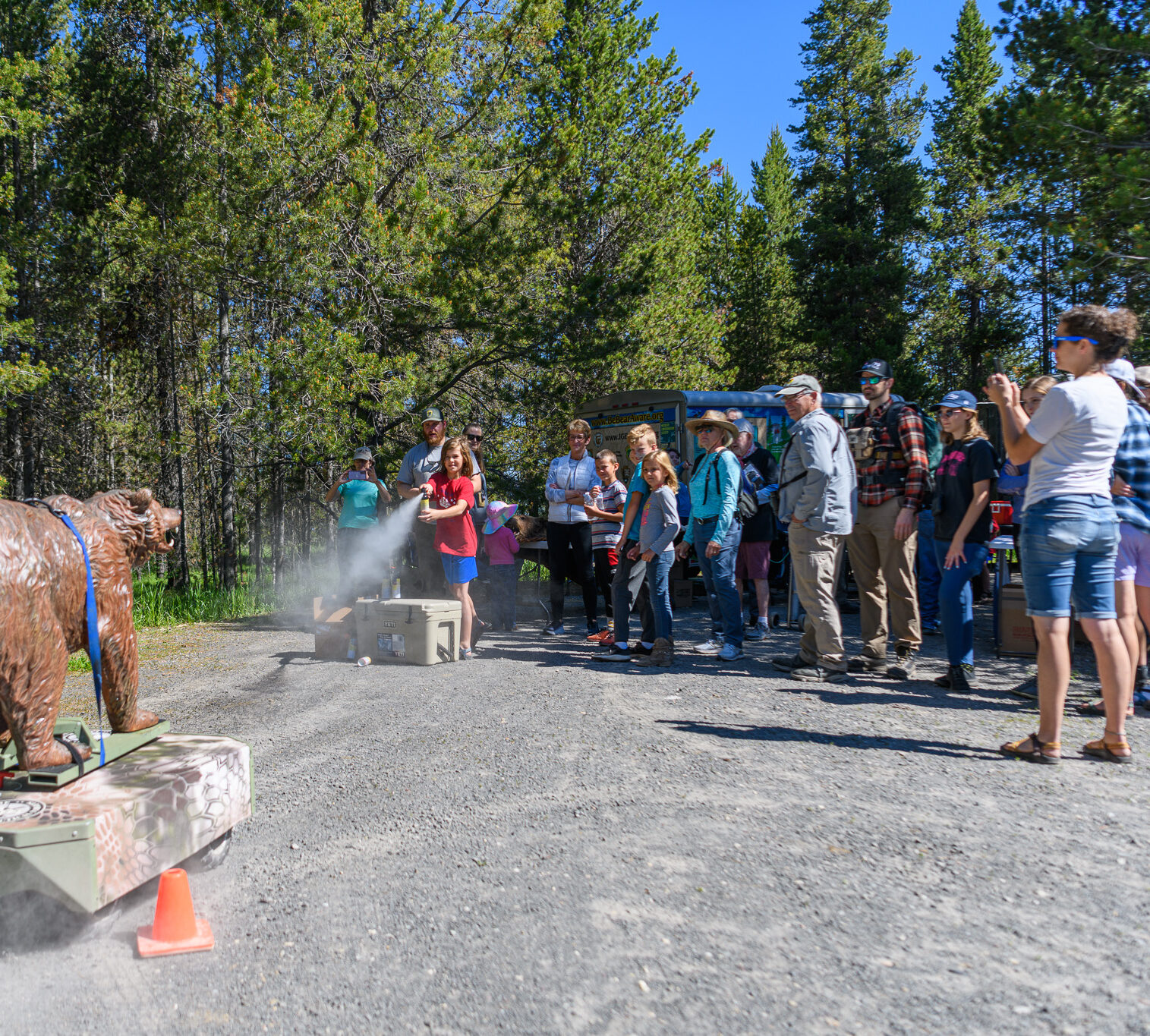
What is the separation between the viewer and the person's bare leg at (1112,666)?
4.01m

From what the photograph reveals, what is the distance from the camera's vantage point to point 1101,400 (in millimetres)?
4055

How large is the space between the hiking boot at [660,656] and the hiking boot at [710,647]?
2.17 feet

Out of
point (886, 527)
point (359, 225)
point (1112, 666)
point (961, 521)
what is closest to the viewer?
point (1112, 666)

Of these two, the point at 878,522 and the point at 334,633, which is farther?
the point at 334,633

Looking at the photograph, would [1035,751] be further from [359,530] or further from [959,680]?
[359,530]

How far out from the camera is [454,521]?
7234 millimetres

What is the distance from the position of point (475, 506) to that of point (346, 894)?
19.2 ft

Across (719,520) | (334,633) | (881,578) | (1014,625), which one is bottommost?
(1014,625)

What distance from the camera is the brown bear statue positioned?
2.73m

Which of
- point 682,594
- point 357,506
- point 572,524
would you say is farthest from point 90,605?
point 682,594

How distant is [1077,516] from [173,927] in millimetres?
4177

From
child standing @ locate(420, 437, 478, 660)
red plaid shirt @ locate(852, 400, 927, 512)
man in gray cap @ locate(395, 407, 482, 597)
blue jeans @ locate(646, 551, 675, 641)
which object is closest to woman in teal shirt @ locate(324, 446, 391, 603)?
man in gray cap @ locate(395, 407, 482, 597)

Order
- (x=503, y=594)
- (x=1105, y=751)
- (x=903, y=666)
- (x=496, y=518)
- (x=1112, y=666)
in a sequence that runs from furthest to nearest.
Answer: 1. (x=503, y=594)
2. (x=496, y=518)
3. (x=903, y=666)
4. (x=1105, y=751)
5. (x=1112, y=666)

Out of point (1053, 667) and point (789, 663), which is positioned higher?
point (1053, 667)
